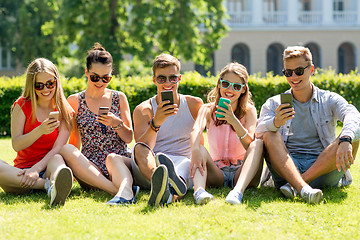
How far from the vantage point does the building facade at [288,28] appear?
1254 inches

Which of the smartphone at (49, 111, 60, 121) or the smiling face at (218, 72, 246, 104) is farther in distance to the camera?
the smiling face at (218, 72, 246, 104)

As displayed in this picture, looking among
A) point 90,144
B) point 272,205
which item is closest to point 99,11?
point 90,144

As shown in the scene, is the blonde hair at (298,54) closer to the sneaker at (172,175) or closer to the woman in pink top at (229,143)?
the woman in pink top at (229,143)

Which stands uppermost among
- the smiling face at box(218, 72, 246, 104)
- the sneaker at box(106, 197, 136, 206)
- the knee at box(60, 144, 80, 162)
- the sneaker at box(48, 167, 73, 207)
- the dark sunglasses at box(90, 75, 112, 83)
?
the dark sunglasses at box(90, 75, 112, 83)

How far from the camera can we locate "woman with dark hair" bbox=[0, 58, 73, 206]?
14.1 feet

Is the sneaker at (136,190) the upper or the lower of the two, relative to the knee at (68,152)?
lower

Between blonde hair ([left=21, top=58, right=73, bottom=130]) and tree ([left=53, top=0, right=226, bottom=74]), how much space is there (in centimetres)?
1471

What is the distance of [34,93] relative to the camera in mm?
4508

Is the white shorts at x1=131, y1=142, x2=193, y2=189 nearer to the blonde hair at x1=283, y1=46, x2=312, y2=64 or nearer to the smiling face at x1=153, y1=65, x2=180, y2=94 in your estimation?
the smiling face at x1=153, y1=65, x2=180, y2=94

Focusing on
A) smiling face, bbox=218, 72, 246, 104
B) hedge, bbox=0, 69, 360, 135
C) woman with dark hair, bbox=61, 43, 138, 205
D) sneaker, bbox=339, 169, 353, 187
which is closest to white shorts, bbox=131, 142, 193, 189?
woman with dark hair, bbox=61, 43, 138, 205

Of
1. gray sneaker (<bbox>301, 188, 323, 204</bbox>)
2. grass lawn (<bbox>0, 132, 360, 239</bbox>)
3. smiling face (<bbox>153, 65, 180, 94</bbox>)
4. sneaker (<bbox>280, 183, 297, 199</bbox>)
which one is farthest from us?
smiling face (<bbox>153, 65, 180, 94</bbox>)

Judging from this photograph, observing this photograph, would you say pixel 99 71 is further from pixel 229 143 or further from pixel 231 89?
pixel 229 143

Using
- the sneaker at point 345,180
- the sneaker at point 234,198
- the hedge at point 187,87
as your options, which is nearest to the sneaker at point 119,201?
the sneaker at point 234,198

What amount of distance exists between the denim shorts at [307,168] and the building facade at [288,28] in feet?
91.8
